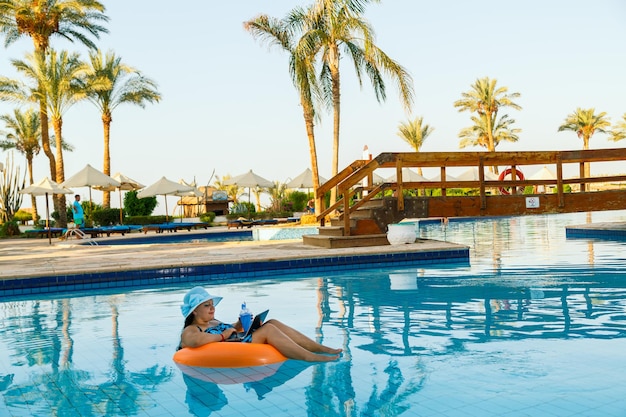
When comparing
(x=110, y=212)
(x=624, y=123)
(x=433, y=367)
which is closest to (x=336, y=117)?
(x=110, y=212)

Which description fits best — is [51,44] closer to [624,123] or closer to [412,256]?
[412,256]

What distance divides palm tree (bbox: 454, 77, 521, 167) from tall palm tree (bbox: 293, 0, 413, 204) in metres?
27.7

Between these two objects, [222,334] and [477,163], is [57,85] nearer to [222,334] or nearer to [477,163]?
[477,163]

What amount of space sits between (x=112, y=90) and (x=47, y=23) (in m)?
5.49

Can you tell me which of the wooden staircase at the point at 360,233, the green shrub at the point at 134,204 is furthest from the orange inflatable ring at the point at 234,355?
the green shrub at the point at 134,204

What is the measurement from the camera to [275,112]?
121ft

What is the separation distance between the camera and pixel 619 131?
50656 millimetres

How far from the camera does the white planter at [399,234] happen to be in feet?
41.1

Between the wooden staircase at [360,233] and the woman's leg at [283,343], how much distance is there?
7801 millimetres

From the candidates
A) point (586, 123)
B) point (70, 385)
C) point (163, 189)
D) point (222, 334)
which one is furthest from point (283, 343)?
point (586, 123)

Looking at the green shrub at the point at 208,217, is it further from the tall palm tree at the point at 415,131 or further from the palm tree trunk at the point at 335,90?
the tall palm tree at the point at 415,131

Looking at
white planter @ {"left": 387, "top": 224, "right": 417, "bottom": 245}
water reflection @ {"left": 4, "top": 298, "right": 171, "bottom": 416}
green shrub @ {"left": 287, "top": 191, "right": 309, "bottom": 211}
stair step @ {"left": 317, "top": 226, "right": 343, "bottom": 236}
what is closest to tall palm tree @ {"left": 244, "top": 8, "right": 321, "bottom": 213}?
stair step @ {"left": 317, "top": 226, "right": 343, "bottom": 236}

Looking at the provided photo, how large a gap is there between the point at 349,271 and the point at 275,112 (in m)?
27.0

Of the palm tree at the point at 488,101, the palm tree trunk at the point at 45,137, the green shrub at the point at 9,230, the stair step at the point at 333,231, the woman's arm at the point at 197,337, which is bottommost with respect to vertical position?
the woman's arm at the point at 197,337
